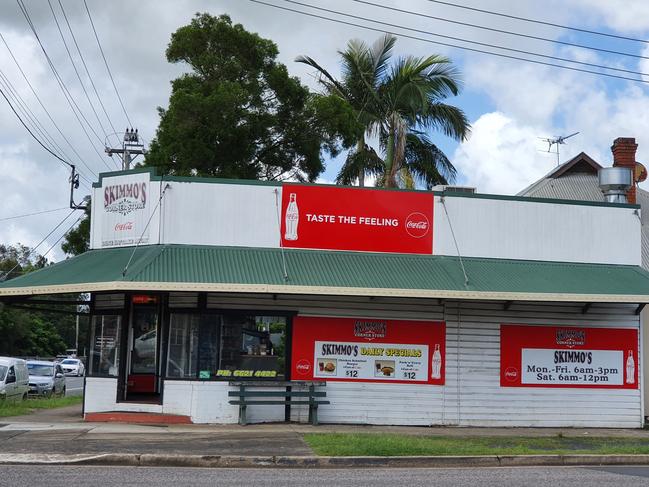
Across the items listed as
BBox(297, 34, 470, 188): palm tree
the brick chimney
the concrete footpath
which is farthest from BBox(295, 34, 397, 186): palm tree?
the concrete footpath

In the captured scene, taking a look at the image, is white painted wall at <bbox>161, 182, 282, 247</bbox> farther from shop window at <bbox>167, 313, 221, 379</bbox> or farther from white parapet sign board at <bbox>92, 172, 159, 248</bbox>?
shop window at <bbox>167, 313, 221, 379</bbox>

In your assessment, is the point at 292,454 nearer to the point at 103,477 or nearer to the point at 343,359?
the point at 103,477

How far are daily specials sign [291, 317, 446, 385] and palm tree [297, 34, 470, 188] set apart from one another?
13.6 m

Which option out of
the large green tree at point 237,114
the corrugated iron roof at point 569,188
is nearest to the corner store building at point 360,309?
Answer: the large green tree at point 237,114

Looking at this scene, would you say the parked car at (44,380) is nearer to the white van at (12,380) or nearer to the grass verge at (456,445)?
the white van at (12,380)

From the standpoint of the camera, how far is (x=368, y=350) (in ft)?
57.9

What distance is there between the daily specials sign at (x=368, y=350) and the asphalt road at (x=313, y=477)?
5.63 meters

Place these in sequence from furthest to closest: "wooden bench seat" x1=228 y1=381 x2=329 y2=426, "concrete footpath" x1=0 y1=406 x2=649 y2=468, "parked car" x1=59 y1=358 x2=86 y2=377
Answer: "parked car" x1=59 y1=358 x2=86 y2=377
"wooden bench seat" x1=228 y1=381 x2=329 y2=426
"concrete footpath" x1=0 y1=406 x2=649 y2=468

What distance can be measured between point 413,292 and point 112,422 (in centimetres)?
656

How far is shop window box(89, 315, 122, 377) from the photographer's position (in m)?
17.8

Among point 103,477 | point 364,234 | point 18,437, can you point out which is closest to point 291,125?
point 364,234

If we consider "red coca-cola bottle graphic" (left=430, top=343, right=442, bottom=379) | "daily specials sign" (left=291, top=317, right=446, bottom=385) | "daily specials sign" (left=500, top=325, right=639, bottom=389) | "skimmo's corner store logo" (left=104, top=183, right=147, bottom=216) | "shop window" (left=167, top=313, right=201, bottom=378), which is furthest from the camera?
"daily specials sign" (left=500, top=325, right=639, bottom=389)

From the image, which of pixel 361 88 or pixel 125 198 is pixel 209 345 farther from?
pixel 361 88

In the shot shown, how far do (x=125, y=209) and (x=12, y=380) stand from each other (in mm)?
9562
